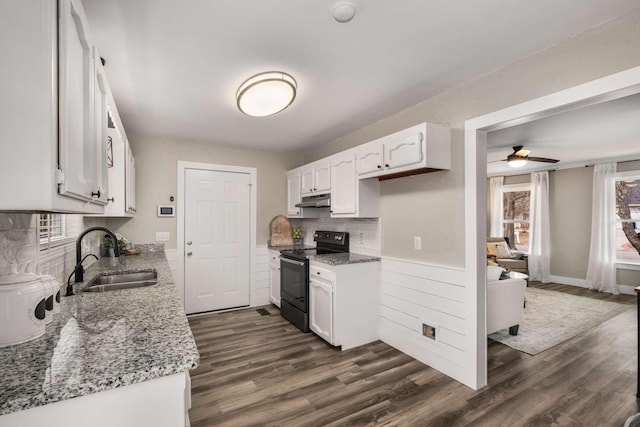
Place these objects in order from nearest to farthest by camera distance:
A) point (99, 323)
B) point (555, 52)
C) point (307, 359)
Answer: point (99, 323) → point (555, 52) → point (307, 359)

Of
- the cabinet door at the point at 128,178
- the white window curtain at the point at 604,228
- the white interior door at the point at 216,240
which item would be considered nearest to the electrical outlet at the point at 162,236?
the white interior door at the point at 216,240

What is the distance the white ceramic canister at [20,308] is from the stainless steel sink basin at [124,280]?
1.05 m

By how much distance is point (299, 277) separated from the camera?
357 centimetres

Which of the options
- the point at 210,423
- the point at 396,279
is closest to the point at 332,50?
the point at 396,279

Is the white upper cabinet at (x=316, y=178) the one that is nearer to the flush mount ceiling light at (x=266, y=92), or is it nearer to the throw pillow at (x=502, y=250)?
the flush mount ceiling light at (x=266, y=92)

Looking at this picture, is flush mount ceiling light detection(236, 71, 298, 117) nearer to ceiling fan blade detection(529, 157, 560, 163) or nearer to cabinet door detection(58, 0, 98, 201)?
cabinet door detection(58, 0, 98, 201)

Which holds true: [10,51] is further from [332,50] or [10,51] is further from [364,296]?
[364,296]

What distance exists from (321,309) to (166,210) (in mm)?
2379

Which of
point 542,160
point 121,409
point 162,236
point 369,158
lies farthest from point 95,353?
point 542,160

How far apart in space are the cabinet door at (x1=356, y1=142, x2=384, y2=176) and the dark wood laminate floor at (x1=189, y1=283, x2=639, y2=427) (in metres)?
1.77

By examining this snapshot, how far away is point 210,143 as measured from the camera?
14.0 feet

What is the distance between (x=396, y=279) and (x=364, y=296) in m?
0.37

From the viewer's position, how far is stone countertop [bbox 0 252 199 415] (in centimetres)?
80

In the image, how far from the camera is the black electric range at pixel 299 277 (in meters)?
3.50
